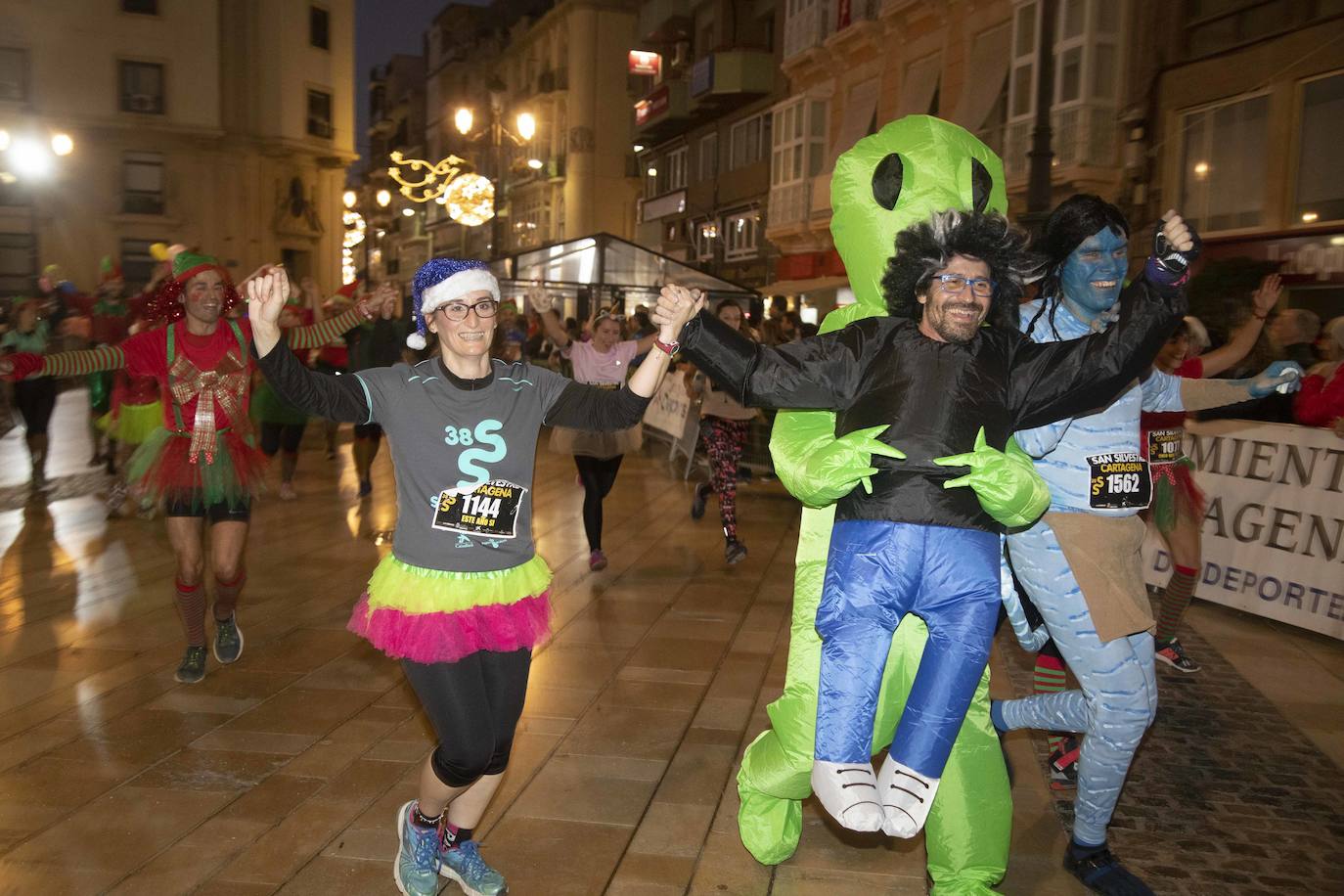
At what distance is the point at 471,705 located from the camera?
354 cm

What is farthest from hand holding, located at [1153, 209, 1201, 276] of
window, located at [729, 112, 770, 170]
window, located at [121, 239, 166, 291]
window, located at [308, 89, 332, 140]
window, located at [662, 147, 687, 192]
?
window, located at [308, 89, 332, 140]

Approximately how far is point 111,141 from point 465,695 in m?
40.9

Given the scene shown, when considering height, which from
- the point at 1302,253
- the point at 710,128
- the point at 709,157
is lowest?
the point at 1302,253

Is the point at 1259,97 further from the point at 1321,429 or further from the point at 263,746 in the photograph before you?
the point at 263,746

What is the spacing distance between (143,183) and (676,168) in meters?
18.0

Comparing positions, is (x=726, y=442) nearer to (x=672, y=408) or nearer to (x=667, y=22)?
(x=672, y=408)

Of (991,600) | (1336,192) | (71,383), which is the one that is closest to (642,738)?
(991,600)

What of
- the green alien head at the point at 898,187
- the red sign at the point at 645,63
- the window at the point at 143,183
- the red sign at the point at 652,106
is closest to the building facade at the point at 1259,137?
the green alien head at the point at 898,187

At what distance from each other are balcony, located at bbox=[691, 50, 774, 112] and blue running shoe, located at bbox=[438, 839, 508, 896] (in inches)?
1178

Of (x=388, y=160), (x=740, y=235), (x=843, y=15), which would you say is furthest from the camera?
(x=388, y=160)

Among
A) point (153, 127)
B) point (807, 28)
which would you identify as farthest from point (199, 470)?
point (153, 127)

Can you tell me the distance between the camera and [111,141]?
38.5 m

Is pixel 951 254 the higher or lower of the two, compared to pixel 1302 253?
lower

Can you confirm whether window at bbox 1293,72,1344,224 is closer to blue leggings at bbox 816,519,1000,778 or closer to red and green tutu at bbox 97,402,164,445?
blue leggings at bbox 816,519,1000,778
